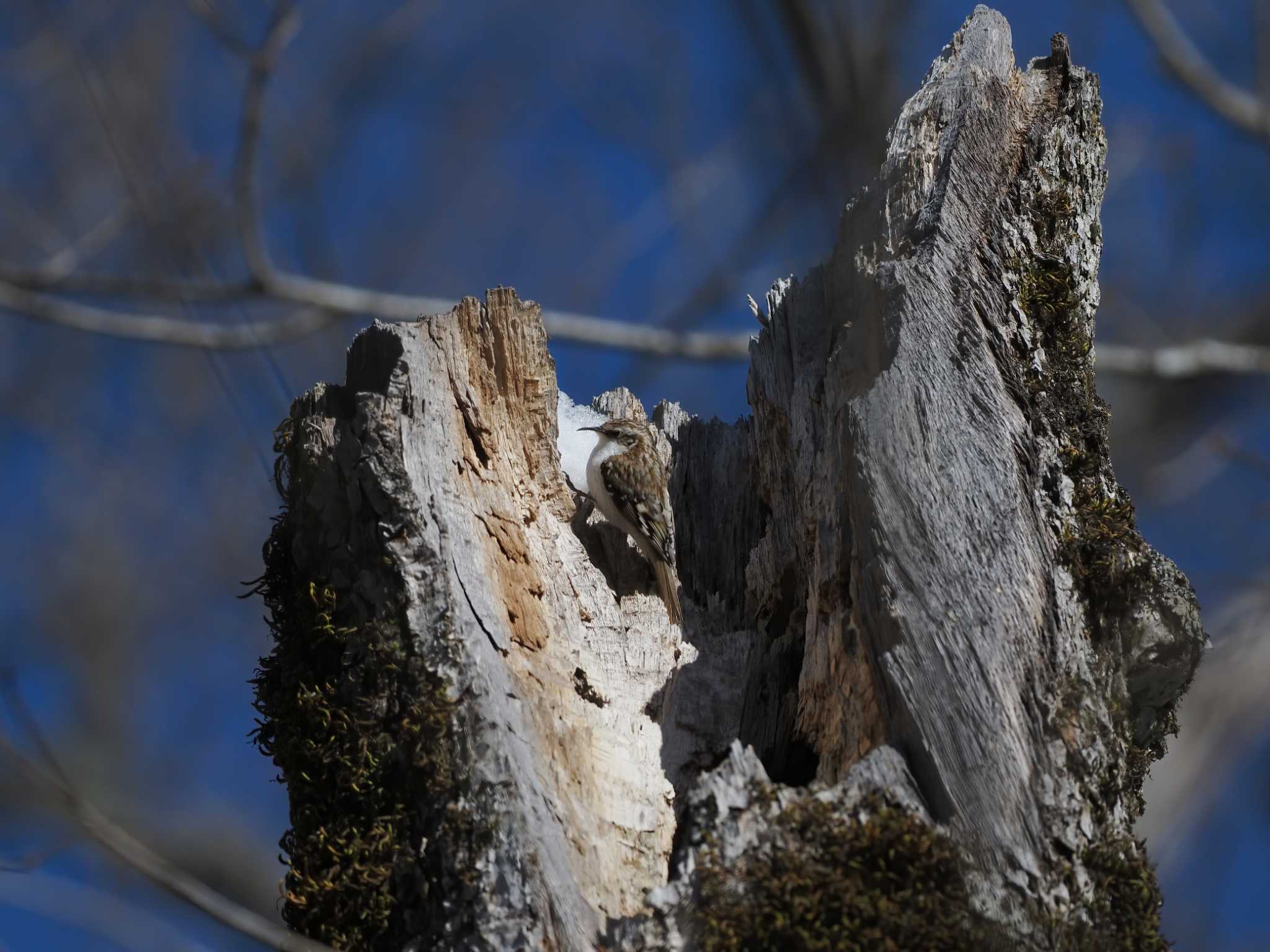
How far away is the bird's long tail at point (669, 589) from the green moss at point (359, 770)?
3.65 ft

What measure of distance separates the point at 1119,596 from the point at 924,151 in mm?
1514

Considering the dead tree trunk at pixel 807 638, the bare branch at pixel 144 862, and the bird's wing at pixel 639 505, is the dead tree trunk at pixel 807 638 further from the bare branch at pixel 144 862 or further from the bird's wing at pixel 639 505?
the bare branch at pixel 144 862

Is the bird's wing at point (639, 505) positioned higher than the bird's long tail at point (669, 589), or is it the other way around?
the bird's wing at point (639, 505)

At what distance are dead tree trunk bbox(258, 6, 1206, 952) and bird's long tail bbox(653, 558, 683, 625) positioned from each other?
2.9 inches

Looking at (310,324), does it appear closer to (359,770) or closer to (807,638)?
(359,770)

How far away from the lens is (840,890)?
9.05 feet

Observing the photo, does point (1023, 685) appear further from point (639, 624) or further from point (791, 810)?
point (639, 624)

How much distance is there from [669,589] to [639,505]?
15.9 inches

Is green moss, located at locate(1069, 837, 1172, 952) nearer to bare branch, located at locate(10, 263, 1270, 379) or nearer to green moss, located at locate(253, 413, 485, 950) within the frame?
bare branch, located at locate(10, 263, 1270, 379)

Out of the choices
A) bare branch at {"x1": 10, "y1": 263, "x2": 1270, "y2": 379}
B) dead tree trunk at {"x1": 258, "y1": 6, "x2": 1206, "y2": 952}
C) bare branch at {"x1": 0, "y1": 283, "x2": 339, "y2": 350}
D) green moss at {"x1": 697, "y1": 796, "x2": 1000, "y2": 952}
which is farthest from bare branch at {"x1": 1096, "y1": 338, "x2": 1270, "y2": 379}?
bare branch at {"x1": 0, "y1": 283, "x2": 339, "y2": 350}

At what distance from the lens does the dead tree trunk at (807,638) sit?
2863 millimetres

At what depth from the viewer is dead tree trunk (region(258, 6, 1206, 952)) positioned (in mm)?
2863

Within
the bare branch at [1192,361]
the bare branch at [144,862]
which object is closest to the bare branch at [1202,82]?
the bare branch at [1192,361]

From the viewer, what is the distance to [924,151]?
13.0ft
